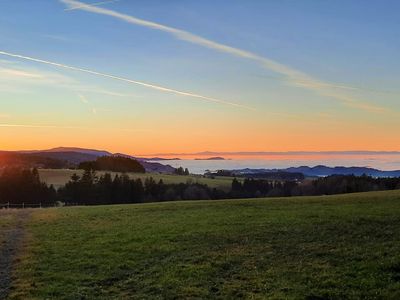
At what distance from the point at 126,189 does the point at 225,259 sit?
321ft

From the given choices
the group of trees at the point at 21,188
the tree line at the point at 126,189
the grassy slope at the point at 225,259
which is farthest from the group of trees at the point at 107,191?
the grassy slope at the point at 225,259

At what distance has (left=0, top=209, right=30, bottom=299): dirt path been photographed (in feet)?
54.0

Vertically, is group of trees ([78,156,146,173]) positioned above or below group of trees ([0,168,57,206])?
above

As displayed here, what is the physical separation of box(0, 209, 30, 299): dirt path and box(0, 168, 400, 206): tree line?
216ft

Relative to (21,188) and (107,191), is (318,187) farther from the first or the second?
(21,188)

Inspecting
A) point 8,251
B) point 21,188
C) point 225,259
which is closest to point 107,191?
point 21,188

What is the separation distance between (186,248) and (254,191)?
13271cm

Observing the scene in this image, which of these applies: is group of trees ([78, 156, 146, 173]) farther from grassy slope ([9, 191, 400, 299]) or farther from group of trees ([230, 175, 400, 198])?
grassy slope ([9, 191, 400, 299])

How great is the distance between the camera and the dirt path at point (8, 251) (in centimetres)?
1645

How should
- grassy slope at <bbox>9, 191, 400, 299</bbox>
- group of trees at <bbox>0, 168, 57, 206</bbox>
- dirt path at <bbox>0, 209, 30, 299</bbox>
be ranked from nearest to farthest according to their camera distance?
grassy slope at <bbox>9, 191, 400, 299</bbox>
dirt path at <bbox>0, 209, 30, 299</bbox>
group of trees at <bbox>0, 168, 57, 206</bbox>

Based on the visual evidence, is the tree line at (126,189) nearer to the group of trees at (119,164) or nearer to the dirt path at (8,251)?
the group of trees at (119,164)

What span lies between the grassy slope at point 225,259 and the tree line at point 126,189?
7265 cm

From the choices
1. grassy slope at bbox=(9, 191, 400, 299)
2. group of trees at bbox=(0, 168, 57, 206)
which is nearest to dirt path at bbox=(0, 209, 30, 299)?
grassy slope at bbox=(9, 191, 400, 299)

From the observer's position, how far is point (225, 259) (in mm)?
18594
